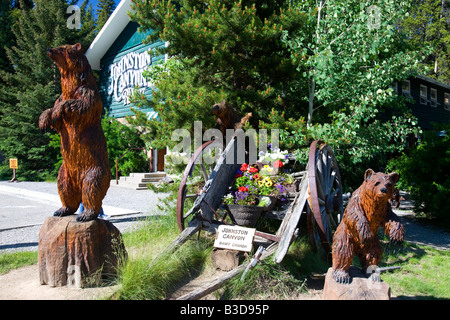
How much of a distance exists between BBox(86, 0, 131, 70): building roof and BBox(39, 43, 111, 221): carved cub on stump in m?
12.0

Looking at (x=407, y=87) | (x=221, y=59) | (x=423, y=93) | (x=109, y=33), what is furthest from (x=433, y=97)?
(x=221, y=59)

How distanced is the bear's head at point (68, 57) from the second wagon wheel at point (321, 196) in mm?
2676

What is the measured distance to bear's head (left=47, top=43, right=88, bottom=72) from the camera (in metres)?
3.58

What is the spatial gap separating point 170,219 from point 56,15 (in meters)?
16.0

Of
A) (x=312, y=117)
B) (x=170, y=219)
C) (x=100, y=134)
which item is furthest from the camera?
(x=312, y=117)

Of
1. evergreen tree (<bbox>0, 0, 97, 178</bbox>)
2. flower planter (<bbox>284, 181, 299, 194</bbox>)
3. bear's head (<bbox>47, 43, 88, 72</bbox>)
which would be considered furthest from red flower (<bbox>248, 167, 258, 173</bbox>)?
evergreen tree (<bbox>0, 0, 97, 178</bbox>)

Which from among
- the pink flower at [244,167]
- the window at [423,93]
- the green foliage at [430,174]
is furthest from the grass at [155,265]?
the window at [423,93]

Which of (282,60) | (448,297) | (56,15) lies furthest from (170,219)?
(56,15)

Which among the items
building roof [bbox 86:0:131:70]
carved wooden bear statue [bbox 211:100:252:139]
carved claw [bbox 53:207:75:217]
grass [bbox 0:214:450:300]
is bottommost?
grass [bbox 0:214:450:300]

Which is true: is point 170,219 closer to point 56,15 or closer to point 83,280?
point 83,280

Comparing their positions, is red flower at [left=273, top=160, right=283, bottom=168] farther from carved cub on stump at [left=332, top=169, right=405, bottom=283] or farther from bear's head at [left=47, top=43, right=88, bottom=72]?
bear's head at [left=47, top=43, right=88, bottom=72]

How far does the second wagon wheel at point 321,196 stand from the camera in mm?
3609

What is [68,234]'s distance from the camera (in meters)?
3.47

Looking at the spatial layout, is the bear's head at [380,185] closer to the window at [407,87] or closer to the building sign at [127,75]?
the building sign at [127,75]
